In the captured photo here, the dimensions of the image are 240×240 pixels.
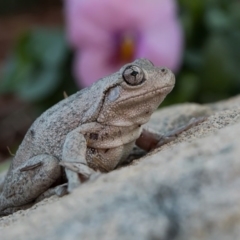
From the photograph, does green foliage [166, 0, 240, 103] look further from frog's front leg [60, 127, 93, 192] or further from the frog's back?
frog's front leg [60, 127, 93, 192]

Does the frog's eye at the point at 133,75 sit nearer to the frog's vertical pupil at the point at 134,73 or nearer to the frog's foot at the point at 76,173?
the frog's vertical pupil at the point at 134,73

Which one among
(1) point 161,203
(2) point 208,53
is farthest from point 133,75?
(2) point 208,53

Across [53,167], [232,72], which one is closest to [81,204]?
[53,167]

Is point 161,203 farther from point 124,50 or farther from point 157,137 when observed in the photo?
point 124,50

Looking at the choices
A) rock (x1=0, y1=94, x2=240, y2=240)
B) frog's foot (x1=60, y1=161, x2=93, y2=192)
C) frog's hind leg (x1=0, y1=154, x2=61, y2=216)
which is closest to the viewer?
rock (x1=0, y1=94, x2=240, y2=240)

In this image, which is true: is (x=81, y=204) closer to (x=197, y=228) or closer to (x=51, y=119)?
(x=197, y=228)

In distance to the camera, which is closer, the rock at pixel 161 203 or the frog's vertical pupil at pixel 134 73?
the rock at pixel 161 203

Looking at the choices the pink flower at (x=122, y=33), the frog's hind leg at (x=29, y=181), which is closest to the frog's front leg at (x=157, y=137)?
the frog's hind leg at (x=29, y=181)

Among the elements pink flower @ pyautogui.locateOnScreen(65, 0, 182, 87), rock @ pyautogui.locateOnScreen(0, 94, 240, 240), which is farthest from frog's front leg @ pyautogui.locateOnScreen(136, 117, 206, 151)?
pink flower @ pyautogui.locateOnScreen(65, 0, 182, 87)
